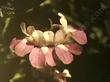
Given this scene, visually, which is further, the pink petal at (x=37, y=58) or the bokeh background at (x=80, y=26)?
the bokeh background at (x=80, y=26)

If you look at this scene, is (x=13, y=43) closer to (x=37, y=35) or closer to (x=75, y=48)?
(x=37, y=35)

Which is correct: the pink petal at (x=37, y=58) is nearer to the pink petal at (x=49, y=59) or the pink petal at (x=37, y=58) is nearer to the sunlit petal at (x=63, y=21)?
the pink petal at (x=49, y=59)

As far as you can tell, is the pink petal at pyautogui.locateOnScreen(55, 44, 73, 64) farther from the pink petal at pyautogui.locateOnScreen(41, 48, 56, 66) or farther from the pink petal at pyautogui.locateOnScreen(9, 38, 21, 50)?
the pink petal at pyautogui.locateOnScreen(9, 38, 21, 50)

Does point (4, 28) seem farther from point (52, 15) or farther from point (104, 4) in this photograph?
point (104, 4)

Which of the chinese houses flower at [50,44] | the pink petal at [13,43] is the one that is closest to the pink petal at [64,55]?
the chinese houses flower at [50,44]

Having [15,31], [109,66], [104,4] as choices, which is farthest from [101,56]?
[15,31]

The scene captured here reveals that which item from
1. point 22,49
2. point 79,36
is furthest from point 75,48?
point 22,49

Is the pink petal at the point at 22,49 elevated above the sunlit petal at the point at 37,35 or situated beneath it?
situated beneath
